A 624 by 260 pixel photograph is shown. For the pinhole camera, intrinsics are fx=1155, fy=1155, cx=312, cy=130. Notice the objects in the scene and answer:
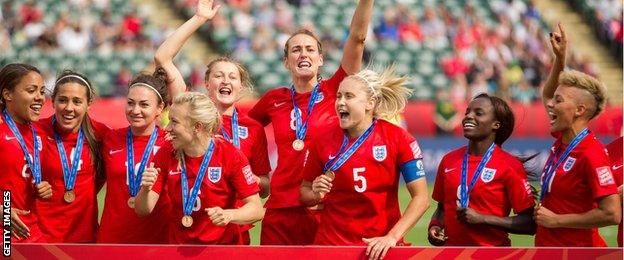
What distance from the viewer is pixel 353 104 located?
6.50m

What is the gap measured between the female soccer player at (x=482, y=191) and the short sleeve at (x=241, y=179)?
1200 mm

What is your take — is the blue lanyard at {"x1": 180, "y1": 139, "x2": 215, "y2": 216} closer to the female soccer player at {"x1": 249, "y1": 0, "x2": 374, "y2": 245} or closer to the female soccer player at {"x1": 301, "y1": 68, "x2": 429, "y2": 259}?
the female soccer player at {"x1": 301, "y1": 68, "x2": 429, "y2": 259}

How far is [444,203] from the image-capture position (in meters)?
7.10

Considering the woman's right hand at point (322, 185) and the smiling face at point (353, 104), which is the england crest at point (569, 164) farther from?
the woman's right hand at point (322, 185)

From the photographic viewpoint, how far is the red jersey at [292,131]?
7562mm

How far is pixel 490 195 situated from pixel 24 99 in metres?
2.88

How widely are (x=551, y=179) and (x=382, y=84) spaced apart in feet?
3.72

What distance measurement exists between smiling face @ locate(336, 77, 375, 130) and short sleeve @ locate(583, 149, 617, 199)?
129cm

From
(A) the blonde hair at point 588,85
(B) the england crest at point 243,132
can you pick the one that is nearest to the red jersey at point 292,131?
(B) the england crest at point 243,132

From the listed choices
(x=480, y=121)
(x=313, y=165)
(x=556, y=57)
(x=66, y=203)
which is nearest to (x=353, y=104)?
(x=313, y=165)

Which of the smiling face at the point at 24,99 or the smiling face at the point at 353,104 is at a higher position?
the smiling face at the point at 24,99

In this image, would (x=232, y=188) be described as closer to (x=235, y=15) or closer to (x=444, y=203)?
(x=444, y=203)

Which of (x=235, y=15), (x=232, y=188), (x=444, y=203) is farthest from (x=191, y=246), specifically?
(x=235, y=15)

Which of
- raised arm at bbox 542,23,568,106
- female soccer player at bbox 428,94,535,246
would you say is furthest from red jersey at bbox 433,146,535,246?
raised arm at bbox 542,23,568,106
